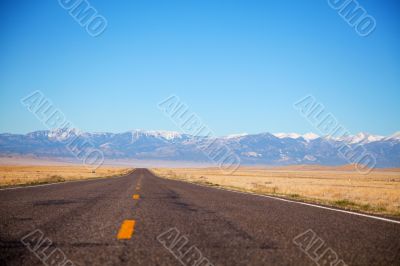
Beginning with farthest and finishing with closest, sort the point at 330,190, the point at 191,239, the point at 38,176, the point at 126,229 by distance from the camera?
the point at 38,176
the point at 330,190
the point at 126,229
the point at 191,239

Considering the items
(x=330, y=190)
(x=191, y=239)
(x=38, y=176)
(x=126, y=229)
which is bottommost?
(x=38, y=176)

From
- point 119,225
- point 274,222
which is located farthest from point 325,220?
point 119,225

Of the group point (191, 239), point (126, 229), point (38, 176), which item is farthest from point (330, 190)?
point (38, 176)

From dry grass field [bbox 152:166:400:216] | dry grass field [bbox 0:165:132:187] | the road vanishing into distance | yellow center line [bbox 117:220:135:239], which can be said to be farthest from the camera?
dry grass field [bbox 0:165:132:187]

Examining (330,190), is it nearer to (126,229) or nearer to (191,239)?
(126,229)

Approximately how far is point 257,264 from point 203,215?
447 centimetres

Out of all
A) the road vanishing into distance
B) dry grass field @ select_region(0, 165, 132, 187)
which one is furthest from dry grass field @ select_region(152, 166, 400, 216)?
dry grass field @ select_region(0, 165, 132, 187)

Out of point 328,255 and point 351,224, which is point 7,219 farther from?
point 351,224

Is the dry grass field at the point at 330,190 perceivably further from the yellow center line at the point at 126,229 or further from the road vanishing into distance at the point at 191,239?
the yellow center line at the point at 126,229

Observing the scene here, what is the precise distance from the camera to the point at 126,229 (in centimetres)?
673

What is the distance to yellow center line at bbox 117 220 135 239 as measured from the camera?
6.09 meters

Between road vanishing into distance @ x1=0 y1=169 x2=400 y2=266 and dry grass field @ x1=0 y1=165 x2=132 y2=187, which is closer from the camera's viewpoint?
road vanishing into distance @ x1=0 y1=169 x2=400 y2=266

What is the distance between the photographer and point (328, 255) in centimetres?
508

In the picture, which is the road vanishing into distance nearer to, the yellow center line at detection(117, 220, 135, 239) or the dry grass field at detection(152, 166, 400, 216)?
the yellow center line at detection(117, 220, 135, 239)
